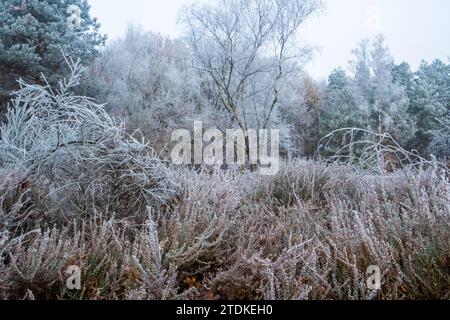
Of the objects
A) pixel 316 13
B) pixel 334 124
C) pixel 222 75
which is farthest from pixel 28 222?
pixel 334 124

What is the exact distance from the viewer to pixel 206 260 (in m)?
2.69

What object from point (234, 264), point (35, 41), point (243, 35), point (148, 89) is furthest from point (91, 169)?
point (148, 89)

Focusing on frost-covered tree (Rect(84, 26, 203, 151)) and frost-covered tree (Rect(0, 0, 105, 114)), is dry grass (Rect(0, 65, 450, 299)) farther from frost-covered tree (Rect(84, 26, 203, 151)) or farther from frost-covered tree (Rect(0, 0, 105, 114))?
frost-covered tree (Rect(84, 26, 203, 151))

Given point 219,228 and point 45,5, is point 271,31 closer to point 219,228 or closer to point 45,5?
point 45,5

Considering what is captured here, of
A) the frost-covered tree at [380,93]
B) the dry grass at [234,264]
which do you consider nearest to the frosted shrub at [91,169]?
the dry grass at [234,264]

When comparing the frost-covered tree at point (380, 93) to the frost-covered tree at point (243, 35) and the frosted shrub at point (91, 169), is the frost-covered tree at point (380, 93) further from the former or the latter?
the frosted shrub at point (91, 169)

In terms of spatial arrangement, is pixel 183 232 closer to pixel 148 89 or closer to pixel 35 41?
pixel 35 41

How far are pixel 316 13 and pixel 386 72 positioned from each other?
9.52m

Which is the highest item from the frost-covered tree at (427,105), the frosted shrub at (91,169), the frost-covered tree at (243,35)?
the frost-covered tree at (243,35)

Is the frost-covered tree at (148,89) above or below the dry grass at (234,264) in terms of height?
above

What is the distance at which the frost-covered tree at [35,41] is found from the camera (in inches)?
504

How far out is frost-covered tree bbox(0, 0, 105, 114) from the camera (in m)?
12.8

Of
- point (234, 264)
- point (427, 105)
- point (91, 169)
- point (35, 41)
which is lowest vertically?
point (234, 264)

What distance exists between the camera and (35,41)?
13734mm
